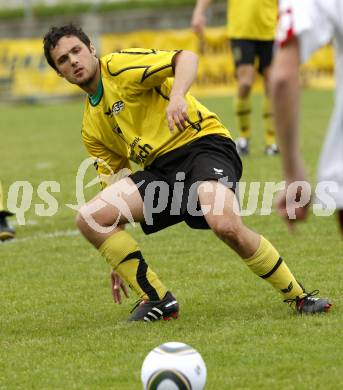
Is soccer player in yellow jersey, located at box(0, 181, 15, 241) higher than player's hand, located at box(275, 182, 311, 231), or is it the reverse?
player's hand, located at box(275, 182, 311, 231)

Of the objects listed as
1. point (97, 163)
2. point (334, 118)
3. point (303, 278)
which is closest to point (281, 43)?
point (334, 118)

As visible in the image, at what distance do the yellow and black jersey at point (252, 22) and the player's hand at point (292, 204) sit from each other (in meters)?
8.35

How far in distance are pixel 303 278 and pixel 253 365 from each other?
5.58 ft

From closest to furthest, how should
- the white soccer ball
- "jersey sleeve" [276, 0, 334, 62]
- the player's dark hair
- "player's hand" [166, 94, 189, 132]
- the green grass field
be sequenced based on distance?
"jersey sleeve" [276, 0, 334, 62]
the white soccer ball
the green grass field
"player's hand" [166, 94, 189, 132]
the player's dark hair

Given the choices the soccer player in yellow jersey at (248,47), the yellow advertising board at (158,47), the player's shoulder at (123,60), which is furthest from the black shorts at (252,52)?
the yellow advertising board at (158,47)

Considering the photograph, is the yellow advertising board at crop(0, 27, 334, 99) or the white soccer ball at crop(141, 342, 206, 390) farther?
the yellow advertising board at crop(0, 27, 334, 99)

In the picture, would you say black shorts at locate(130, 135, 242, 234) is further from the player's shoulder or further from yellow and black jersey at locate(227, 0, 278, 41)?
yellow and black jersey at locate(227, 0, 278, 41)

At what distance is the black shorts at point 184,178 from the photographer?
504 cm

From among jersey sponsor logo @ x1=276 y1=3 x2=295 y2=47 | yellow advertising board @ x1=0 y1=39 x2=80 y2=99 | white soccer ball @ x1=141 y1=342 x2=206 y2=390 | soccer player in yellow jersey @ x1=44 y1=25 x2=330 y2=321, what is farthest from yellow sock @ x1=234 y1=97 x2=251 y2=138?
yellow advertising board @ x1=0 y1=39 x2=80 y2=99

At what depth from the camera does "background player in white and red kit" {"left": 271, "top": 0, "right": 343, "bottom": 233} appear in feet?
9.66

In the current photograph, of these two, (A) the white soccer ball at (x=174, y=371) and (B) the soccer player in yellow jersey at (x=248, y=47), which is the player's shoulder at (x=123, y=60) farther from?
(B) the soccer player in yellow jersey at (x=248, y=47)

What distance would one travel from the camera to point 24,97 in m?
22.5

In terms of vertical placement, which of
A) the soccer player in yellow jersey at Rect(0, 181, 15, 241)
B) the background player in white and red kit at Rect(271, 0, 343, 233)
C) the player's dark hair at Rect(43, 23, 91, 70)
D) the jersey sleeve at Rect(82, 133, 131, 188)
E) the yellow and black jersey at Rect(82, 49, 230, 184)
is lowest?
the soccer player in yellow jersey at Rect(0, 181, 15, 241)

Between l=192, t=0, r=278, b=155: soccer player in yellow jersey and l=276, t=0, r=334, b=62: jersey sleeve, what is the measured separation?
8.22m
